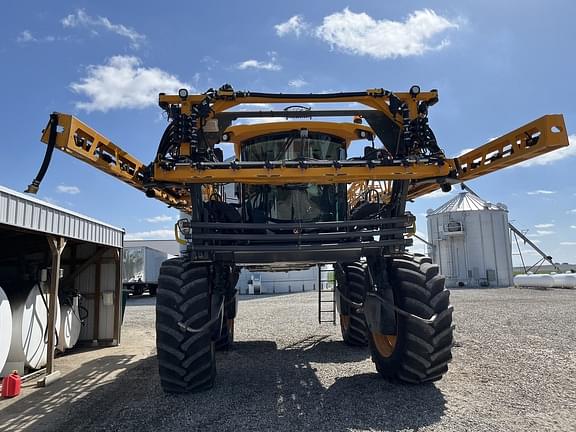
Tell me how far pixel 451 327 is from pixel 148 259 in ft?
84.2

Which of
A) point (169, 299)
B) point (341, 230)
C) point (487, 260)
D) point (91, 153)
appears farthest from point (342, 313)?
point (487, 260)

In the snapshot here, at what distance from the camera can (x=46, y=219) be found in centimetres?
791

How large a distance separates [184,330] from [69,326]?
6.31m

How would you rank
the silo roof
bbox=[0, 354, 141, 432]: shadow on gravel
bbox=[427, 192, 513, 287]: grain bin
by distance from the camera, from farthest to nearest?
the silo roof, bbox=[427, 192, 513, 287]: grain bin, bbox=[0, 354, 141, 432]: shadow on gravel

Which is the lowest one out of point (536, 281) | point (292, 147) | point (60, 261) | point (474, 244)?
point (536, 281)

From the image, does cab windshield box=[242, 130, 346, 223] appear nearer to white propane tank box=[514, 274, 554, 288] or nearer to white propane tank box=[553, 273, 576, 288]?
white propane tank box=[553, 273, 576, 288]

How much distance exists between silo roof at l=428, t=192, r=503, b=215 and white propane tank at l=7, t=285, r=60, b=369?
1269 inches

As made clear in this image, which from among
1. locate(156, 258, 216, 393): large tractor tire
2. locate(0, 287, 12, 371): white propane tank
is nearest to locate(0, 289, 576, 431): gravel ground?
locate(156, 258, 216, 393): large tractor tire

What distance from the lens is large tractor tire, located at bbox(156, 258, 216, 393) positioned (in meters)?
5.68

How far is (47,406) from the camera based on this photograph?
20.8 ft

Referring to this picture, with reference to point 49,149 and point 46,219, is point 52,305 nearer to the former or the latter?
point 46,219

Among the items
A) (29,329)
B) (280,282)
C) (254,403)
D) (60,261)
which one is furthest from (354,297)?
(280,282)

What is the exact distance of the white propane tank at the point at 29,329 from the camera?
8242 mm

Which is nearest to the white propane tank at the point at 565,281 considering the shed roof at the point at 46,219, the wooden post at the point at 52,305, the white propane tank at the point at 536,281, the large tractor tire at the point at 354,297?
the white propane tank at the point at 536,281
